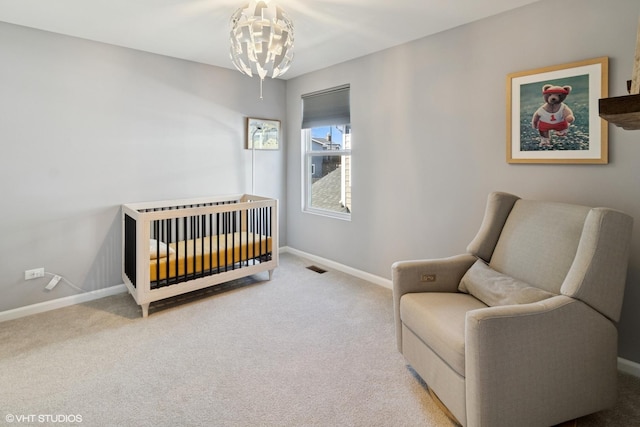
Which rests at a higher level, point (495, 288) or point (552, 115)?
point (552, 115)

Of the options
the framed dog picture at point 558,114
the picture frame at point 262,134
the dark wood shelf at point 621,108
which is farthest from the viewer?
the picture frame at point 262,134

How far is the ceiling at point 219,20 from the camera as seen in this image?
2.38 m

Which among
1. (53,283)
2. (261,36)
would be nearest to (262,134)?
(261,36)

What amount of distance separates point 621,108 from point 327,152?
130 inches

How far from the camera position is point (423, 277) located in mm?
2066

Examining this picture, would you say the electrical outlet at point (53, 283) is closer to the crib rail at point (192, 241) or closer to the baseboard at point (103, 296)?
the baseboard at point (103, 296)

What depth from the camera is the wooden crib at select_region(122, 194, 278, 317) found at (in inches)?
110

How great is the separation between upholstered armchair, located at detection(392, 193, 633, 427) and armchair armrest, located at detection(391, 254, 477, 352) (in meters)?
0.01

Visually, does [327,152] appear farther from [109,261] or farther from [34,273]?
[34,273]

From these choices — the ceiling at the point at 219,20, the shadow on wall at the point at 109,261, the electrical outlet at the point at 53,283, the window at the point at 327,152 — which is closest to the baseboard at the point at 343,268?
the window at the point at 327,152

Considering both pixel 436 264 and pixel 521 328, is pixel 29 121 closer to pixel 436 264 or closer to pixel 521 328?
pixel 436 264

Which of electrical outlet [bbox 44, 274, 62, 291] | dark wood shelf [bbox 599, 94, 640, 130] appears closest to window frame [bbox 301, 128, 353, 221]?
electrical outlet [bbox 44, 274, 62, 291]

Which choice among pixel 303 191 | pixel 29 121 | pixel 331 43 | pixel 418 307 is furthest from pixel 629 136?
pixel 29 121

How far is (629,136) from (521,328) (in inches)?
57.9
